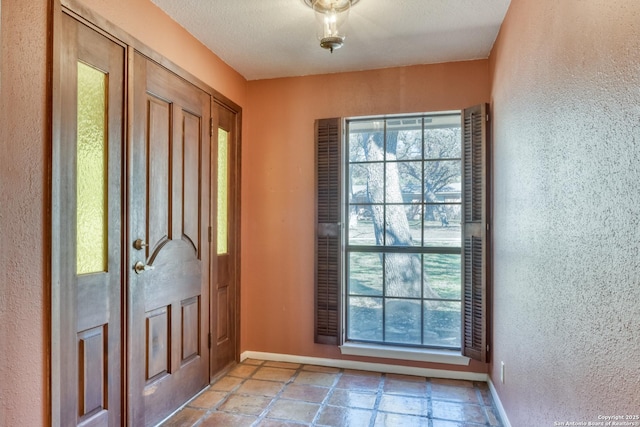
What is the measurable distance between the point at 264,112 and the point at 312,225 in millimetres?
1081

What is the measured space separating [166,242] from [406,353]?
1974mm

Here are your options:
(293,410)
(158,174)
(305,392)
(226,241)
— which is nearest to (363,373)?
(305,392)

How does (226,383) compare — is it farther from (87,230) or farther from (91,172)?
(91,172)

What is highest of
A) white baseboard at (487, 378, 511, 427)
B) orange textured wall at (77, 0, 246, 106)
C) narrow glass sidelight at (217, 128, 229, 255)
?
orange textured wall at (77, 0, 246, 106)

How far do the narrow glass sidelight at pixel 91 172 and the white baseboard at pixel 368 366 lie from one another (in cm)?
186

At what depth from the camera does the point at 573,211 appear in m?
1.28

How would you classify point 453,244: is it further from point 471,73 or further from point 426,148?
point 471,73

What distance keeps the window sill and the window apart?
0.07 m

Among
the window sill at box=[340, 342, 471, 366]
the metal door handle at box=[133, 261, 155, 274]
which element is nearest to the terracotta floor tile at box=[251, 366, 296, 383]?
the window sill at box=[340, 342, 471, 366]

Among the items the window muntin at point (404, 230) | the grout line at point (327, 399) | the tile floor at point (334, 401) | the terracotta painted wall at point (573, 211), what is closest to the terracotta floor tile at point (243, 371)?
the tile floor at point (334, 401)

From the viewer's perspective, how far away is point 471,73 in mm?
2955

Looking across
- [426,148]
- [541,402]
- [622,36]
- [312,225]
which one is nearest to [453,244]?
[426,148]

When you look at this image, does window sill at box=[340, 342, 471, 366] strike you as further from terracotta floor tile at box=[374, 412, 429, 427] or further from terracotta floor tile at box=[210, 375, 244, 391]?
terracotta floor tile at box=[210, 375, 244, 391]

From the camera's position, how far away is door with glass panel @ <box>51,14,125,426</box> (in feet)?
5.40
